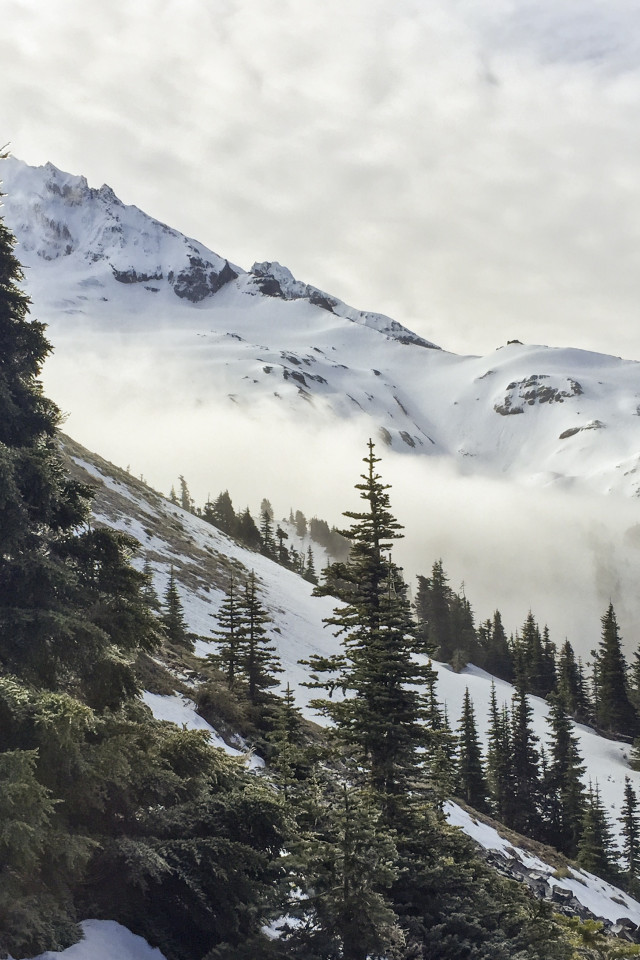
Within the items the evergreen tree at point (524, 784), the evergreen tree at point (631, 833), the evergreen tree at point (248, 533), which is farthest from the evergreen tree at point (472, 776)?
the evergreen tree at point (248, 533)

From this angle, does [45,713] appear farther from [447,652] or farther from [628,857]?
[447,652]

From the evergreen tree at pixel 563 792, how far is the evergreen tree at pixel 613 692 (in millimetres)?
19179

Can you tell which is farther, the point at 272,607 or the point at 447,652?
the point at 447,652

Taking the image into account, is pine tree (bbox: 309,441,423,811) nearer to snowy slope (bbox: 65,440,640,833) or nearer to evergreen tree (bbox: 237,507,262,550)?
snowy slope (bbox: 65,440,640,833)

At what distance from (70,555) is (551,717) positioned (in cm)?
6355

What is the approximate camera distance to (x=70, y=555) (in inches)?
387

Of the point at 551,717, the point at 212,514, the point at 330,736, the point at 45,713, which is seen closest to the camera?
the point at 45,713

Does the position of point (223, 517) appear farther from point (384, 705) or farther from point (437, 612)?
point (384, 705)

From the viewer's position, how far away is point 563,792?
54812 mm

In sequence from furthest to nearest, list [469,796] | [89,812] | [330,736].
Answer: [469,796]
[330,736]
[89,812]

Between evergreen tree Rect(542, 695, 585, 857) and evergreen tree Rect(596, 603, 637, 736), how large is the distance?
19.2 m

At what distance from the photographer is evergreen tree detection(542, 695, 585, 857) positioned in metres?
52.6

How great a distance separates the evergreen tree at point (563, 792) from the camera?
52.6 m

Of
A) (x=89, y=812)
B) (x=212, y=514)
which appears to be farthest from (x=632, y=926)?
(x=212, y=514)
